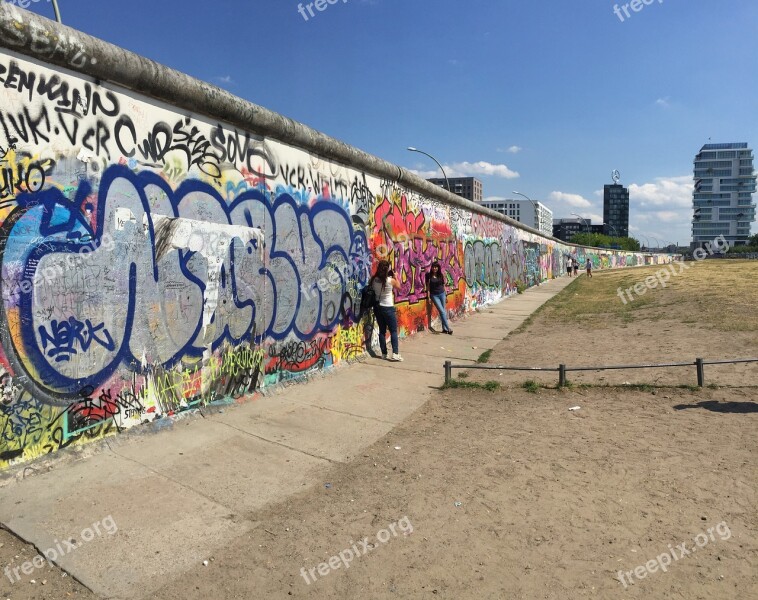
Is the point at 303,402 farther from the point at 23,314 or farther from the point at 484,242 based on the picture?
the point at 484,242

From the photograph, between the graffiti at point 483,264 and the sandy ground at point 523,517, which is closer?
the sandy ground at point 523,517

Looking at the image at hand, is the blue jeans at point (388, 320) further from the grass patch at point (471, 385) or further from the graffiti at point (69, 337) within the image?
the graffiti at point (69, 337)

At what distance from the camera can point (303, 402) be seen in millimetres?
5852

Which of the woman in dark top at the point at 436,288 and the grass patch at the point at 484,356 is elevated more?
the woman in dark top at the point at 436,288

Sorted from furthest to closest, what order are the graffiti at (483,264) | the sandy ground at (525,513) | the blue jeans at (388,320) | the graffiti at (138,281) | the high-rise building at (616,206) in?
the high-rise building at (616,206), the graffiti at (483,264), the blue jeans at (388,320), the graffiti at (138,281), the sandy ground at (525,513)

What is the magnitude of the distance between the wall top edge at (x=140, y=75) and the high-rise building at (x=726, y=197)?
162 meters

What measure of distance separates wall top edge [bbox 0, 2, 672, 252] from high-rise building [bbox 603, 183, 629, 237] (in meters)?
186

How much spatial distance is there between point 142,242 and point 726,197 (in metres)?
178

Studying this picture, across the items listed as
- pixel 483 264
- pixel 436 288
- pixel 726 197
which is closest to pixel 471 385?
pixel 436 288

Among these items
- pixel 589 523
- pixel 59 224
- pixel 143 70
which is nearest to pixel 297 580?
pixel 589 523

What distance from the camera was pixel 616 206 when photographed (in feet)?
579

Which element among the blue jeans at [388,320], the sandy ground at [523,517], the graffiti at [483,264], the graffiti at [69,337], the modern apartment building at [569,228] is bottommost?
the sandy ground at [523,517]

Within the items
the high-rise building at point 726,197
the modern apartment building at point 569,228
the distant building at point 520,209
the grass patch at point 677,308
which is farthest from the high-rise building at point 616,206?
the grass patch at point 677,308

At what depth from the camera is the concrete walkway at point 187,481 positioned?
289 centimetres
